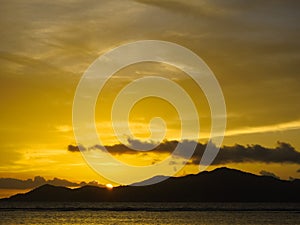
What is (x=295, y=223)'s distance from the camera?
125m

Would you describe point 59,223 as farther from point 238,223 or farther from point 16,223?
point 238,223

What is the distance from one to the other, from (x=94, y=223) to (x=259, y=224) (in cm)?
3248

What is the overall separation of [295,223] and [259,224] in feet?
25.6

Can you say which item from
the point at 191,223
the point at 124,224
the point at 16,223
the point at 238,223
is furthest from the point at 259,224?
the point at 16,223

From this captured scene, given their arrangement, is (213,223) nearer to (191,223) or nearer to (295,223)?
(191,223)

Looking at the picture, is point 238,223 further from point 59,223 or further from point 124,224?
point 59,223

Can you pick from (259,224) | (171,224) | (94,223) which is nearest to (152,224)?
(171,224)

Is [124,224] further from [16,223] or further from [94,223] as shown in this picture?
[16,223]

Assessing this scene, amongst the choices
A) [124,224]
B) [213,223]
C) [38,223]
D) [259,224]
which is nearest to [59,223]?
[38,223]

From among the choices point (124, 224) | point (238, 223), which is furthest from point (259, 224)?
point (124, 224)

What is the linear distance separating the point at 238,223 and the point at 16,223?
1685 inches

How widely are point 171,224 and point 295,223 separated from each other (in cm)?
2438

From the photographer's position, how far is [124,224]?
4894 inches

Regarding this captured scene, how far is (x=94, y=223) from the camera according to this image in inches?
5020
